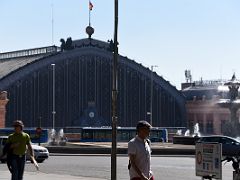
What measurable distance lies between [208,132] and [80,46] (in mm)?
27082

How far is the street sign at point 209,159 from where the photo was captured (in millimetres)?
13608

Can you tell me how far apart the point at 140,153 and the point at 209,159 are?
423 centimetres

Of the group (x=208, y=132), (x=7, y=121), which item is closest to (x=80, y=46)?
(x=7, y=121)

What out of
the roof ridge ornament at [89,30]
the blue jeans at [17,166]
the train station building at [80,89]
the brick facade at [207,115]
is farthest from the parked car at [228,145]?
the brick facade at [207,115]

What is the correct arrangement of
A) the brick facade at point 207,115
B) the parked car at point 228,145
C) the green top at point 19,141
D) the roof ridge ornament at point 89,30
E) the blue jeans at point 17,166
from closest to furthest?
the green top at point 19,141 < the blue jeans at point 17,166 < the parked car at point 228,145 < the roof ridge ornament at point 89,30 < the brick facade at point 207,115

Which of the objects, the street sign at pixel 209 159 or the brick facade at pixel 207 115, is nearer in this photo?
the street sign at pixel 209 159

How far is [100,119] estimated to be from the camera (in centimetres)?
10406

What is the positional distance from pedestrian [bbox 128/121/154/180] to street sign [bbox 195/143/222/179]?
3.82m

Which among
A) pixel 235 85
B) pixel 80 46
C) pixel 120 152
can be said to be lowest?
pixel 120 152

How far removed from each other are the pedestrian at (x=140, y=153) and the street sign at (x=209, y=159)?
3824 mm

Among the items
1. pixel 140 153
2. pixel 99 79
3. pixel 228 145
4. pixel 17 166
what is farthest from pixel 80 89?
pixel 140 153

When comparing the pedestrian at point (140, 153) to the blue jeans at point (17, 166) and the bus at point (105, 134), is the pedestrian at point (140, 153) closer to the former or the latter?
→ the blue jeans at point (17, 166)

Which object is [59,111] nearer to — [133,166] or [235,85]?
[235,85]

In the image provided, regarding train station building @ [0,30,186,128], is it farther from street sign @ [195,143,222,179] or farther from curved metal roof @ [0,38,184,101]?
street sign @ [195,143,222,179]
